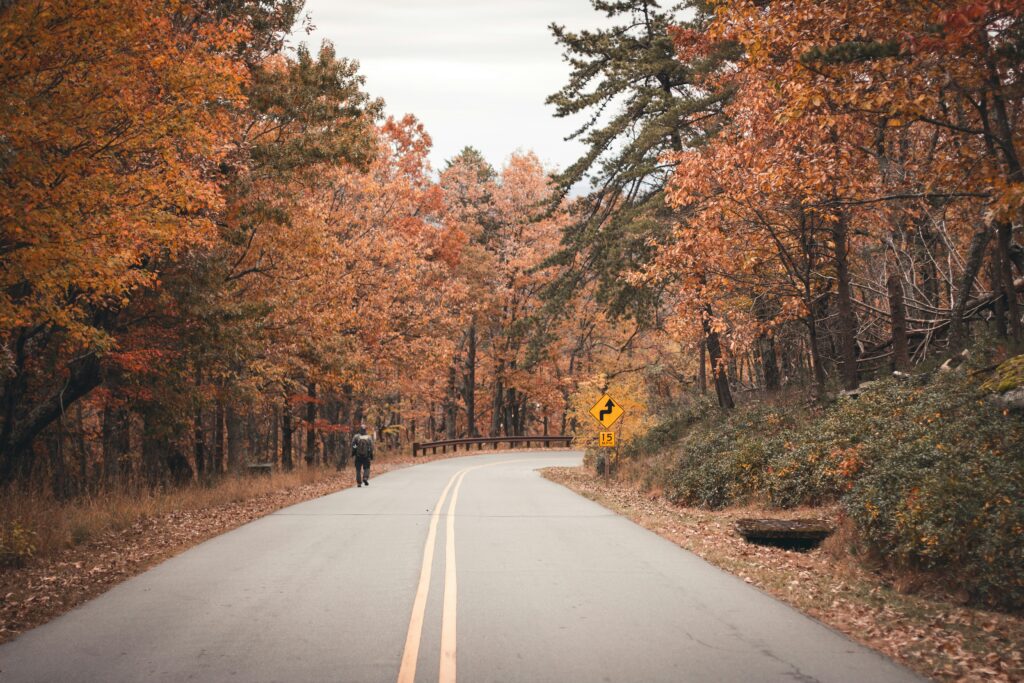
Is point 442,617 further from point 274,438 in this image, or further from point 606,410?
point 274,438

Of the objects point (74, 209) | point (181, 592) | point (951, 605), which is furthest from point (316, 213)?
point (951, 605)

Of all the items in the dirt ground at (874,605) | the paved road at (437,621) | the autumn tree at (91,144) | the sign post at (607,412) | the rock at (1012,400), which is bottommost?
the dirt ground at (874,605)

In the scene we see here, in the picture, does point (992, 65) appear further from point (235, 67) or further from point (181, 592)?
point (235, 67)

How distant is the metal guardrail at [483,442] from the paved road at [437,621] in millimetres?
29136

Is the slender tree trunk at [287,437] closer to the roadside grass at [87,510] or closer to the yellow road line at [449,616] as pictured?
the roadside grass at [87,510]

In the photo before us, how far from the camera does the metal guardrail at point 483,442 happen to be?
139ft

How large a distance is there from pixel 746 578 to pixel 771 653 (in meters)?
3.18

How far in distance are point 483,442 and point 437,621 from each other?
40.5 meters

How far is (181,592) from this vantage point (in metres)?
8.09

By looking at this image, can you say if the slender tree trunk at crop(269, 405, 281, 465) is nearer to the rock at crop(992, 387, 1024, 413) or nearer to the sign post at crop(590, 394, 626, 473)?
the sign post at crop(590, 394, 626, 473)

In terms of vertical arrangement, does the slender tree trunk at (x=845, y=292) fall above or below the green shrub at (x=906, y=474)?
above

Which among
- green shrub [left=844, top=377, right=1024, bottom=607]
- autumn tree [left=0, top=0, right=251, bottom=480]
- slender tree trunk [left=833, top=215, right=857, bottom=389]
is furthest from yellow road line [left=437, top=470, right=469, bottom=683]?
slender tree trunk [left=833, top=215, right=857, bottom=389]

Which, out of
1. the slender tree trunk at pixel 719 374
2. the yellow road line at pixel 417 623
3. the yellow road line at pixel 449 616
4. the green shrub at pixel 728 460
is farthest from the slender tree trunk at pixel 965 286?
the yellow road line at pixel 417 623

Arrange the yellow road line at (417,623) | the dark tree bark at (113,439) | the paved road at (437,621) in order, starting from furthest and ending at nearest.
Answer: the dark tree bark at (113,439) → the paved road at (437,621) → the yellow road line at (417,623)
